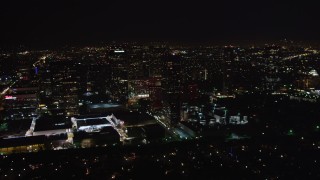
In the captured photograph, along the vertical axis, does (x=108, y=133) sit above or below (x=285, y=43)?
below

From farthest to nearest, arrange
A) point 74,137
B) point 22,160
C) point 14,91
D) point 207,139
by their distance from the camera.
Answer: point 14,91, point 74,137, point 207,139, point 22,160

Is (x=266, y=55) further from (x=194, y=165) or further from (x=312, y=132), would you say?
(x=194, y=165)

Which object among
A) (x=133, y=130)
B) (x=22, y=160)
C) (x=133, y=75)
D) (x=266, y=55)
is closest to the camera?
(x=22, y=160)

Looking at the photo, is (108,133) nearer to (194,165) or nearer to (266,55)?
(194,165)

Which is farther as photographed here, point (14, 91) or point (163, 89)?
point (14, 91)

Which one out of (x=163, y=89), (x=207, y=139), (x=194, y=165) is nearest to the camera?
(x=194, y=165)

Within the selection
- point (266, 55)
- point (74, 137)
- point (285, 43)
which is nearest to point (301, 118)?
point (74, 137)

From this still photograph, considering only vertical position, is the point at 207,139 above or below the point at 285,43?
below

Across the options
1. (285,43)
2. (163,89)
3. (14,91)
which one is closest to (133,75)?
(163,89)

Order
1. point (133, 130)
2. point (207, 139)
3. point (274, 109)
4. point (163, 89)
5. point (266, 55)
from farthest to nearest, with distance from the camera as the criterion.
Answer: point (266, 55) < point (163, 89) < point (274, 109) < point (133, 130) < point (207, 139)
